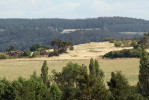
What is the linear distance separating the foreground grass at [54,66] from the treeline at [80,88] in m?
25.8

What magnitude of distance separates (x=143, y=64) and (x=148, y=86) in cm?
380

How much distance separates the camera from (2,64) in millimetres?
121625

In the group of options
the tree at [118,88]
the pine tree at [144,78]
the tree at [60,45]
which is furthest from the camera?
the tree at [60,45]

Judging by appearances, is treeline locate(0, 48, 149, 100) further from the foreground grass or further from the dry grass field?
the foreground grass

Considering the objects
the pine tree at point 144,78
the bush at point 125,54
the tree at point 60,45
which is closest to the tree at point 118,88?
the pine tree at point 144,78

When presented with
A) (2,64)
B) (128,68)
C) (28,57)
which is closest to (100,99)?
(128,68)

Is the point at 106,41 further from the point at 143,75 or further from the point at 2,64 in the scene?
the point at 143,75

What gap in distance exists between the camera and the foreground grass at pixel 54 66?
9831 centimetres

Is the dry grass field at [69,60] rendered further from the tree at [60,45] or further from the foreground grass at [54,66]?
the tree at [60,45]

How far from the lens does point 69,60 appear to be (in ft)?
395

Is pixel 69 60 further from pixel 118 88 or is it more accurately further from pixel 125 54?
pixel 118 88

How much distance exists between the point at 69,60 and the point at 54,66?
10233 millimetres

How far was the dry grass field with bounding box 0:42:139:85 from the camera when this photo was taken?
97.4 meters

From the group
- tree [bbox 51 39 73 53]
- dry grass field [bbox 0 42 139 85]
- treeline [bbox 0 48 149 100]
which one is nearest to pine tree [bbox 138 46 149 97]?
treeline [bbox 0 48 149 100]
